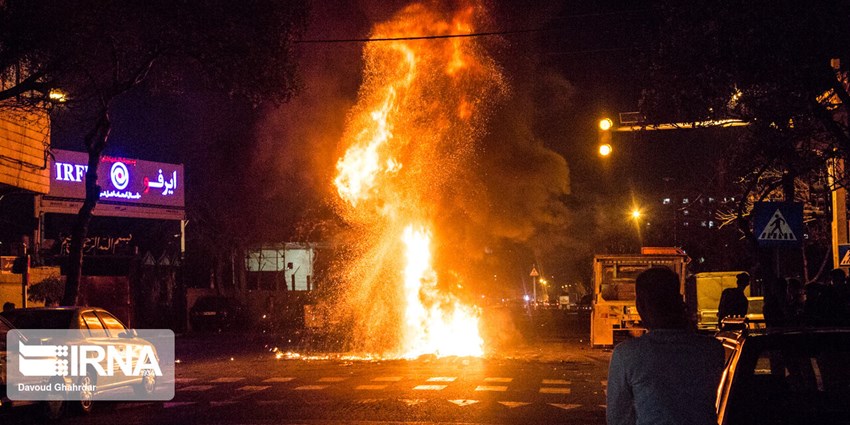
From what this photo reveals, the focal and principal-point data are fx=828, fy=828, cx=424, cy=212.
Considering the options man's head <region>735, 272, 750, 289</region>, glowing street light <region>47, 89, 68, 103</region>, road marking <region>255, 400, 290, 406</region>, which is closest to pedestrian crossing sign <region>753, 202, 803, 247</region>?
man's head <region>735, 272, 750, 289</region>

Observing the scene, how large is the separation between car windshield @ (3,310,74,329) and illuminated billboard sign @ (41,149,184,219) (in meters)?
26.5

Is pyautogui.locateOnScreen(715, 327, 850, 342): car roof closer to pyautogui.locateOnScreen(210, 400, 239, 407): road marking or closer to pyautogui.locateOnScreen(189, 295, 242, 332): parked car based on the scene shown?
pyautogui.locateOnScreen(210, 400, 239, 407): road marking

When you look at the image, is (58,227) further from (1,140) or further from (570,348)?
(570,348)

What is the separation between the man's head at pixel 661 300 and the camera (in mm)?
3887

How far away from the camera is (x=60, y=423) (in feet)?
37.5

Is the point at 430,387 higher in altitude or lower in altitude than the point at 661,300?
lower

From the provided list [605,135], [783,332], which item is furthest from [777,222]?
[783,332]

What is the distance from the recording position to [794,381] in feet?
13.6

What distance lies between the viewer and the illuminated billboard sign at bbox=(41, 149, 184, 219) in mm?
37469

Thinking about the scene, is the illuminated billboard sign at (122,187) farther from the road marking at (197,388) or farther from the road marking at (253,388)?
the road marking at (253,388)

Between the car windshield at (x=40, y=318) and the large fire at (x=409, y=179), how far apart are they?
1339 centimetres

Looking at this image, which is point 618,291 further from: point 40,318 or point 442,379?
point 40,318

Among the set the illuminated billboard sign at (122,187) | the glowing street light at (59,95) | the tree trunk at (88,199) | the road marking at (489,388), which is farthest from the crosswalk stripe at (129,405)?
the illuminated billboard sign at (122,187)

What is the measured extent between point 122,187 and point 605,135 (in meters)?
30.6
